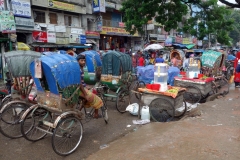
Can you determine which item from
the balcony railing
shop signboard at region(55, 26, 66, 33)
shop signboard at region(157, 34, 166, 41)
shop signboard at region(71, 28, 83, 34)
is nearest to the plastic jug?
shop signboard at region(55, 26, 66, 33)

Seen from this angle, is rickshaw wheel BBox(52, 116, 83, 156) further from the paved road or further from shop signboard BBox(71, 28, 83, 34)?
shop signboard BBox(71, 28, 83, 34)

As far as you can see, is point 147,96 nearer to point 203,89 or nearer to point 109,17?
point 203,89

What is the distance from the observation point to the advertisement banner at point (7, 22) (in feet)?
40.7

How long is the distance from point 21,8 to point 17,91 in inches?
458

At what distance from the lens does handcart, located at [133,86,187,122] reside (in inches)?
207

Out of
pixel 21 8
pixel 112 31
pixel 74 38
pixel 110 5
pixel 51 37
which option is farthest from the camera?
pixel 112 31

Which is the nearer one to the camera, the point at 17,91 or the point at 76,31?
the point at 17,91

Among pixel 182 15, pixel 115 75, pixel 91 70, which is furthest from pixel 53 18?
pixel 115 75

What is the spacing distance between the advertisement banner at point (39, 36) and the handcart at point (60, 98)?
1279 cm

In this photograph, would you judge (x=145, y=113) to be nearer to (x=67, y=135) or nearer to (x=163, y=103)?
(x=163, y=103)

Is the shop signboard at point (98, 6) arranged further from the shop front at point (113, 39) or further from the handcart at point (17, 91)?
the handcart at point (17, 91)

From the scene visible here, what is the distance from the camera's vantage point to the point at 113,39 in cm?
2470

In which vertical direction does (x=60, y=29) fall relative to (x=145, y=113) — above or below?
above

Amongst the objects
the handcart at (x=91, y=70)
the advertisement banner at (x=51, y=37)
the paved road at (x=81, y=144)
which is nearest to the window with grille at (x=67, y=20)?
the advertisement banner at (x=51, y=37)
